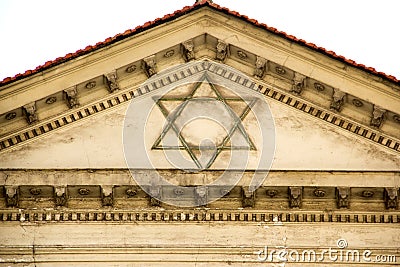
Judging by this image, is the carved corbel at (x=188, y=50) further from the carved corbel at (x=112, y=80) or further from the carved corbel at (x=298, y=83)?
the carved corbel at (x=298, y=83)

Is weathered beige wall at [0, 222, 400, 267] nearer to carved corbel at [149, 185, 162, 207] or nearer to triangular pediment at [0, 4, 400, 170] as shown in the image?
carved corbel at [149, 185, 162, 207]

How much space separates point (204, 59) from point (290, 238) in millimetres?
3811

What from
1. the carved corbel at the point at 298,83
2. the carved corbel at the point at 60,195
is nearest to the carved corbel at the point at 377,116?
the carved corbel at the point at 298,83

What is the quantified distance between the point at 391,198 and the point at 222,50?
3.95m

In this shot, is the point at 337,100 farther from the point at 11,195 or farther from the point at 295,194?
the point at 11,195

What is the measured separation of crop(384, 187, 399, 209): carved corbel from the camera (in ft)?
70.7

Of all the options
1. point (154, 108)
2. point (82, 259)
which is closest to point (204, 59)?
point (154, 108)

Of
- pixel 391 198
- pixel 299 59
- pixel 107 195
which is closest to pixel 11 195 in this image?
pixel 107 195

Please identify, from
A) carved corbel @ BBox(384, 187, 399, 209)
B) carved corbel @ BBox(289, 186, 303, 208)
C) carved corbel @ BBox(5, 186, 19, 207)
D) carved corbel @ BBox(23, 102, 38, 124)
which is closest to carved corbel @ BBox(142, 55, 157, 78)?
carved corbel @ BBox(23, 102, 38, 124)

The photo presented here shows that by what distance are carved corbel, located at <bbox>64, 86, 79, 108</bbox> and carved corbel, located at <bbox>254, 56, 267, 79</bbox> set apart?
3011 mm

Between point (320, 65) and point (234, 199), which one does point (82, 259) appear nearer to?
point (234, 199)

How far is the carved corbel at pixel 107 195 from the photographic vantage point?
846 inches

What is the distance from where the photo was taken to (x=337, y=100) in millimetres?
22703

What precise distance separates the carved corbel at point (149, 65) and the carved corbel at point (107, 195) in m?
2.59
